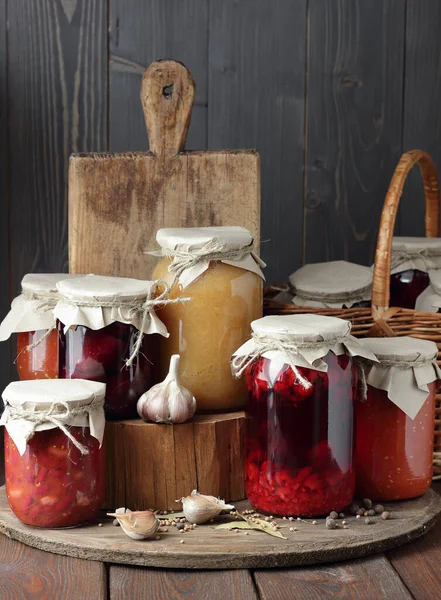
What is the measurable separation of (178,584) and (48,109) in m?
0.92

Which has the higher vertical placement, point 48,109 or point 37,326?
point 48,109

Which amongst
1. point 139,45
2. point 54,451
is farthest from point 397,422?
point 139,45

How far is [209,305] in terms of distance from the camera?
3.89 ft

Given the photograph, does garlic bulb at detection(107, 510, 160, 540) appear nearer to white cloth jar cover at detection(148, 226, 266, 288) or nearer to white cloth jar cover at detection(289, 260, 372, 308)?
white cloth jar cover at detection(148, 226, 266, 288)

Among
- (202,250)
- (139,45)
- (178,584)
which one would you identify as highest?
(139,45)

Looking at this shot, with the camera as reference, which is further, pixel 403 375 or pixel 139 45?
pixel 139 45

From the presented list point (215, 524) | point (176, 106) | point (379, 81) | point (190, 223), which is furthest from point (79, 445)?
point (379, 81)

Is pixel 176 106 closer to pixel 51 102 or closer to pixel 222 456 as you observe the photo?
pixel 51 102

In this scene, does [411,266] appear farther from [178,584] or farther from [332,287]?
[178,584]

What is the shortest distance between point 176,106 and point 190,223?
6.7 inches

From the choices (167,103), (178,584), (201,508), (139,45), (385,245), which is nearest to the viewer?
(178,584)

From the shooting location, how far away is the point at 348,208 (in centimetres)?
169

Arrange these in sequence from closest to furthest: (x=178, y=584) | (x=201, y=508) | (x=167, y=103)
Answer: (x=178, y=584) < (x=201, y=508) < (x=167, y=103)

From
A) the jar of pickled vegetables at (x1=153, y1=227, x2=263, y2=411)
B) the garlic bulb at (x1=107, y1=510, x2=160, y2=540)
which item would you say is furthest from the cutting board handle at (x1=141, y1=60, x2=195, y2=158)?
the garlic bulb at (x1=107, y1=510, x2=160, y2=540)
